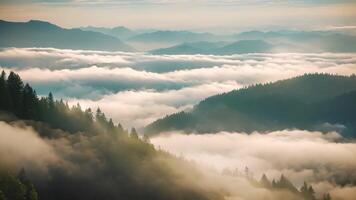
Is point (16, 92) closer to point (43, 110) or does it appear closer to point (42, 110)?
point (42, 110)

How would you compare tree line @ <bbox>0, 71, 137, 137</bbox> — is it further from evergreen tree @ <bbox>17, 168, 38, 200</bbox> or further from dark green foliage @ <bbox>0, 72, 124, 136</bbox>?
evergreen tree @ <bbox>17, 168, 38, 200</bbox>

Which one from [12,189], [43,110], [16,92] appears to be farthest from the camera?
[43,110]

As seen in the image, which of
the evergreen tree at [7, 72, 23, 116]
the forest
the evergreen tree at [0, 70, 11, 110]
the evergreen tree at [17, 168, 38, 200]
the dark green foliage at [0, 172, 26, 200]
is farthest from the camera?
the evergreen tree at [7, 72, 23, 116]

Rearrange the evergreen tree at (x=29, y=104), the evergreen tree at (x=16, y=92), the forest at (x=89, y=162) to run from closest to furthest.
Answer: the forest at (x=89, y=162), the evergreen tree at (x=16, y=92), the evergreen tree at (x=29, y=104)

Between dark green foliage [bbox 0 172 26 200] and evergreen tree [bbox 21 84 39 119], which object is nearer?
dark green foliage [bbox 0 172 26 200]

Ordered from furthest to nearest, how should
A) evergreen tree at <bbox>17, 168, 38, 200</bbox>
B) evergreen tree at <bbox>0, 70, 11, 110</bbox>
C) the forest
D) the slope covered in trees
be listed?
evergreen tree at <bbox>0, 70, 11, 110</bbox> → the forest → the slope covered in trees → evergreen tree at <bbox>17, 168, 38, 200</bbox>

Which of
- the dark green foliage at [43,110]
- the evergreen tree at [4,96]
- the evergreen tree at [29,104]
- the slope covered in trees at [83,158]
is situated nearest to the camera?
the slope covered in trees at [83,158]

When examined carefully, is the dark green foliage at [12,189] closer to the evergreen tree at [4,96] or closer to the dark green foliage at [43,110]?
the evergreen tree at [4,96]

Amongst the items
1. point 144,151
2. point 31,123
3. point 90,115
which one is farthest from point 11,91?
point 144,151

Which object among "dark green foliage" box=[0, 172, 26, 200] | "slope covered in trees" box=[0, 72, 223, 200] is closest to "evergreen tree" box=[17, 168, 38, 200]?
"dark green foliage" box=[0, 172, 26, 200]

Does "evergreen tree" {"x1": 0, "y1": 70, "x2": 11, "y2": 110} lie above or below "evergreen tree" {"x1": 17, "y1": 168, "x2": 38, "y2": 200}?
above

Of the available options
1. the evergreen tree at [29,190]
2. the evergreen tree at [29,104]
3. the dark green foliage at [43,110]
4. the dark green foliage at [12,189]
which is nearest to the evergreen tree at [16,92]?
the dark green foliage at [43,110]

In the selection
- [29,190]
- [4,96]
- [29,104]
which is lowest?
[29,190]

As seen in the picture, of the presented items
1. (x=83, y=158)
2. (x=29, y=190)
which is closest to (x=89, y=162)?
(x=83, y=158)
